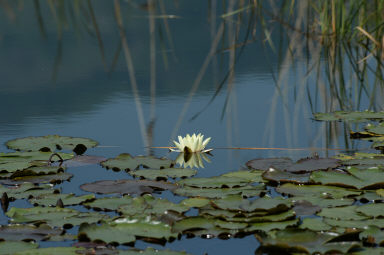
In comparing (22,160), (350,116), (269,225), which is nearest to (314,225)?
(269,225)

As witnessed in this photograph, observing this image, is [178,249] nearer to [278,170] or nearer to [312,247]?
[312,247]

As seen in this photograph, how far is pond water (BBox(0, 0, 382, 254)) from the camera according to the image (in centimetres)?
313

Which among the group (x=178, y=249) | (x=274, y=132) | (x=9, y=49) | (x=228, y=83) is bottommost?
(x=178, y=249)

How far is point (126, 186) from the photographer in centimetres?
260

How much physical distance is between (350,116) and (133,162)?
1.45 meters

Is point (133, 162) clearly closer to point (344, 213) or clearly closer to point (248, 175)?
point (248, 175)

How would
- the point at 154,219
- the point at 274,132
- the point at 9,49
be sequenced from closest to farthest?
the point at 154,219
the point at 274,132
the point at 9,49

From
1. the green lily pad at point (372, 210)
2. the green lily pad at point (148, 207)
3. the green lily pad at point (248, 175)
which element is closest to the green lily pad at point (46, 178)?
the green lily pad at point (148, 207)

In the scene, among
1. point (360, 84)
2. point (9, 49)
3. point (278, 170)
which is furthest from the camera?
point (9, 49)

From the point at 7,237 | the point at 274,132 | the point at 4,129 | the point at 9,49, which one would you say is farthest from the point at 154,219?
the point at 9,49

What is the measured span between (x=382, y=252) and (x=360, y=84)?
9.48 feet

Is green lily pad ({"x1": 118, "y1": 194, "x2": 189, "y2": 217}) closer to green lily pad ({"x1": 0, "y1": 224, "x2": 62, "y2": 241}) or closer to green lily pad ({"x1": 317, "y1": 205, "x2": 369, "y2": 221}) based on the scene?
green lily pad ({"x1": 0, "y1": 224, "x2": 62, "y2": 241})

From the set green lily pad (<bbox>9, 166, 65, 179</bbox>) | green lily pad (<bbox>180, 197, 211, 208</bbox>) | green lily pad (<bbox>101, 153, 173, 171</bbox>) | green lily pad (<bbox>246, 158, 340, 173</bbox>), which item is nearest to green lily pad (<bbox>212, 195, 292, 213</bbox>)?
green lily pad (<bbox>180, 197, 211, 208</bbox>)

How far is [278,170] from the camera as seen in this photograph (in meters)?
2.74
